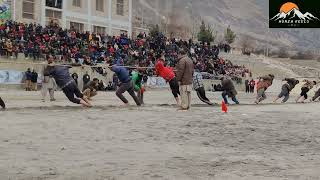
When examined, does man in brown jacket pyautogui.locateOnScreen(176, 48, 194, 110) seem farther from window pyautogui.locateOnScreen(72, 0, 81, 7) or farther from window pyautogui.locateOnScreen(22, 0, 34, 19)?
window pyautogui.locateOnScreen(72, 0, 81, 7)

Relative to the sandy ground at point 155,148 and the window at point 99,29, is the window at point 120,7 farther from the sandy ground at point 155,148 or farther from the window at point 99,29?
the sandy ground at point 155,148

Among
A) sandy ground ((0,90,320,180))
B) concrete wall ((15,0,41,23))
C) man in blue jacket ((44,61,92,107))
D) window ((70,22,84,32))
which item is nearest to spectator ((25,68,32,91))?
man in blue jacket ((44,61,92,107))

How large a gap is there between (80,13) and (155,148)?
149ft

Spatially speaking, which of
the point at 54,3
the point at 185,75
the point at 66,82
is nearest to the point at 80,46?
the point at 54,3

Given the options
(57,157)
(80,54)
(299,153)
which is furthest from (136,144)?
(80,54)

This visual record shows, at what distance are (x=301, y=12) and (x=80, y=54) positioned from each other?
59.7 m

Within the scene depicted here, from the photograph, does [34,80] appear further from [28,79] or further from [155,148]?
[155,148]

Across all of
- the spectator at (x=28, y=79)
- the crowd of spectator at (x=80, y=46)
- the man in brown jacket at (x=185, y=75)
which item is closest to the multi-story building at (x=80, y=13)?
the crowd of spectator at (x=80, y=46)

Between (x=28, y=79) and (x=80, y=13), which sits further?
(x=80, y=13)

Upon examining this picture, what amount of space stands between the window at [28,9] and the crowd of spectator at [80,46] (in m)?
7.68

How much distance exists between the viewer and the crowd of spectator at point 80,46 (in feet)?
108

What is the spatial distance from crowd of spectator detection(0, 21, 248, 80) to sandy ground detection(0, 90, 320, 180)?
20261 millimetres

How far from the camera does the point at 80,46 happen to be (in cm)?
3734

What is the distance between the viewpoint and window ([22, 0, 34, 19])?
46.2 meters
